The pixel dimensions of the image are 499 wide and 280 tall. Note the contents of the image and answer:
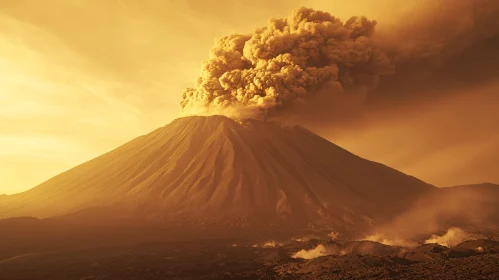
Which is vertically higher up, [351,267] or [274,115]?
[274,115]

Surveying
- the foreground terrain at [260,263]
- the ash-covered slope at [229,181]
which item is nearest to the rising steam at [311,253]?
the foreground terrain at [260,263]

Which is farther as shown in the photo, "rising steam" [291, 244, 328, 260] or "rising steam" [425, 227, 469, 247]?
"rising steam" [425, 227, 469, 247]

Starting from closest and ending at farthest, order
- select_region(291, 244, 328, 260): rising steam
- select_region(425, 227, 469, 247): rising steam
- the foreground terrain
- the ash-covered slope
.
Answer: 1. the foreground terrain
2. select_region(291, 244, 328, 260): rising steam
3. select_region(425, 227, 469, 247): rising steam
4. the ash-covered slope

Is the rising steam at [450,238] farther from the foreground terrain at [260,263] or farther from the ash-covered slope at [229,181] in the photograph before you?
the foreground terrain at [260,263]

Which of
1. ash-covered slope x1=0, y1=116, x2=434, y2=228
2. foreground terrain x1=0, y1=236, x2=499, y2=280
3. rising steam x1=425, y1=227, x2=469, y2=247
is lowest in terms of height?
foreground terrain x1=0, y1=236, x2=499, y2=280

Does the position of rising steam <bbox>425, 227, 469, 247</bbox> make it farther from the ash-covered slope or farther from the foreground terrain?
the foreground terrain

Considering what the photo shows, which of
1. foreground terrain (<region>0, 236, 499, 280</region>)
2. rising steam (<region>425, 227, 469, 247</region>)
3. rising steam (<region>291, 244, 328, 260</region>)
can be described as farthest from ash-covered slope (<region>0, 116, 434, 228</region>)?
rising steam (<region>291, 244, 328, 260</region>)

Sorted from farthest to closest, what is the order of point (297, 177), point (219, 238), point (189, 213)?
point (297, 177) < point (189, 213) < point (219, 238)

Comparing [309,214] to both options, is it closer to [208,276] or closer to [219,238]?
[219,238]

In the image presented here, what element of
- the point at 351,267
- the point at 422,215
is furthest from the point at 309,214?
the point at 351,267
